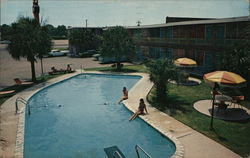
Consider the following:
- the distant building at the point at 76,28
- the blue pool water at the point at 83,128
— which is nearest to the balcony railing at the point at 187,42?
the blue pool water at the point at 83,128

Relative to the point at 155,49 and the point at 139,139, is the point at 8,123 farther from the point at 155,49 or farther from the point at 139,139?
the point at 155,49

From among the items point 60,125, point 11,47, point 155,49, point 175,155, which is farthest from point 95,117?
point 155,49

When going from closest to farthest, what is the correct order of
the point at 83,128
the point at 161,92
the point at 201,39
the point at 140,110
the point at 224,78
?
the point at 224,78 → the point at 83,128 → the point at 140,110 → the point at 161,92 → the point at 201,39

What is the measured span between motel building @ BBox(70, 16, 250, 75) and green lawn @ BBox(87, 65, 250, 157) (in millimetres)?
6087

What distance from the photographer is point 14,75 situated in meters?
30.8

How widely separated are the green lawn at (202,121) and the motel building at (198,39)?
20.0 feet

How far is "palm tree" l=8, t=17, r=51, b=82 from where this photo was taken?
2366cm

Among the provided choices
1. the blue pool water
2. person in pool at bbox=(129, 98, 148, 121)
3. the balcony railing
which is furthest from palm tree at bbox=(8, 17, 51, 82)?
the balcony railing

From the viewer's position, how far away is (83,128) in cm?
1459

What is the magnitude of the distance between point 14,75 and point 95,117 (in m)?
20.2

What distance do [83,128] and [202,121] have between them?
7954mm

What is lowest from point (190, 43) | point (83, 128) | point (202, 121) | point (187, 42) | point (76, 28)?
point (83, 128)

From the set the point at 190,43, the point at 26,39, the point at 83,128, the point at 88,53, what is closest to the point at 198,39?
the point at 190,43

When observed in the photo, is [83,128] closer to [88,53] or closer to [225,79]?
[225,79]
